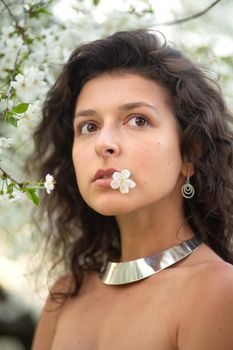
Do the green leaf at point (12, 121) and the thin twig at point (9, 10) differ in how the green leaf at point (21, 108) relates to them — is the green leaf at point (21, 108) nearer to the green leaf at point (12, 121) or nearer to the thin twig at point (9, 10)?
the green leaf at point (12, 121)

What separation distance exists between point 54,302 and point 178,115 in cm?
88

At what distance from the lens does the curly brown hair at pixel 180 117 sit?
2.55 m

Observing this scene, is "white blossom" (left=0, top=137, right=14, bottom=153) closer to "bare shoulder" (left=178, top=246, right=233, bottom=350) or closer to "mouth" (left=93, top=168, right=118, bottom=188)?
"mouth" (left=93, top=168, right=118, bottom=188)

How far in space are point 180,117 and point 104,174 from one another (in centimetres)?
34

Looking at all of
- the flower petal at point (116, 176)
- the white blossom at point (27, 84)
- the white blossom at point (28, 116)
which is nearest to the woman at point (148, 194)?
the flower petal at point (116, 176)

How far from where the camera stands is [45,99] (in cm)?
301

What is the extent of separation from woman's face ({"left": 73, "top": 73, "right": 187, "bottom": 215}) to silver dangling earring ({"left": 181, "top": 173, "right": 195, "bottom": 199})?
2 cm

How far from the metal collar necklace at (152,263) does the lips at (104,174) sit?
0.32 m

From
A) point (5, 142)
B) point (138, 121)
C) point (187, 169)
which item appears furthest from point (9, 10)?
point (5, 142)

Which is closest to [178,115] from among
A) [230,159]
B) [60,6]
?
[230,159]

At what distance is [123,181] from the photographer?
2.29m

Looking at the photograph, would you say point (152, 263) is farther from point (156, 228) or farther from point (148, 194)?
point (148, 194)

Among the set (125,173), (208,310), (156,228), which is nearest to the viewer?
(208,310)

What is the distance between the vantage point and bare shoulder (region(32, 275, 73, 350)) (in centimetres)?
287
